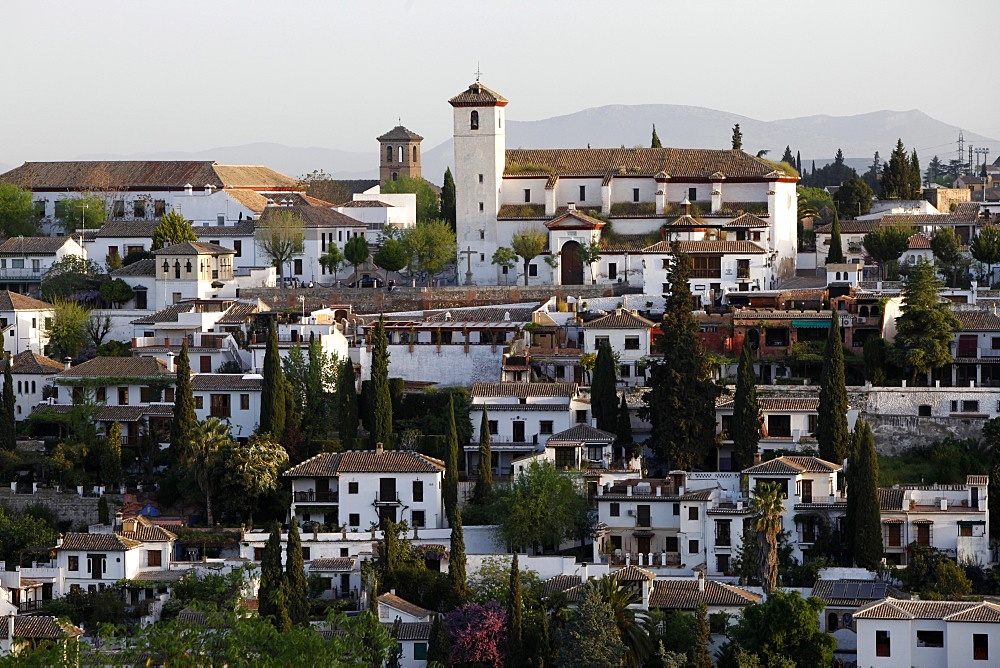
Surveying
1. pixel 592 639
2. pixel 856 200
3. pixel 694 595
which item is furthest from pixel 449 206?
pixel 592 639

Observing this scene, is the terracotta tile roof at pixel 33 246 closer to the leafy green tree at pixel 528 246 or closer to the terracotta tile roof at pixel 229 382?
the leafy green tree at pixel 528 246

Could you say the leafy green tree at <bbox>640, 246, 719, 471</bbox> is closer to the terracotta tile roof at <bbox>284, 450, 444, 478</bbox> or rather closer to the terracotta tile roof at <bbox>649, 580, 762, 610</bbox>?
the terracotta tile roof at <bbox>284, 450, 444, 478</bbox>

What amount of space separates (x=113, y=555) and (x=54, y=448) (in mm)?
6914

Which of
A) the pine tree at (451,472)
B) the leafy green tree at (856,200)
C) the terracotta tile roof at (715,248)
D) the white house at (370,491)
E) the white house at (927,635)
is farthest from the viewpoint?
Result: the leafy green tree at (856,200)

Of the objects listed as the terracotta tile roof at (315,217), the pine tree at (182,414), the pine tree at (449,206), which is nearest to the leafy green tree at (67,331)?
the terracotta tile roof at (315,217)

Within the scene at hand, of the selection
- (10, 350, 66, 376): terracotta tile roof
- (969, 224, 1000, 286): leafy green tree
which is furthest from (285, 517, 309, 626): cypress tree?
(969, 224, 1000, 286): leafy green tree

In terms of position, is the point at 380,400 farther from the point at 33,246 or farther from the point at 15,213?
the point at 15,213

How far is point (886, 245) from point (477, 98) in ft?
46.8

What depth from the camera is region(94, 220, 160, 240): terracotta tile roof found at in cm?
7225

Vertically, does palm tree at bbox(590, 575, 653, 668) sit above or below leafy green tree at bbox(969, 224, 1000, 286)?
below

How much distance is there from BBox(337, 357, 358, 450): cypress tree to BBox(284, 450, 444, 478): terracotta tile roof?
7.07 ft

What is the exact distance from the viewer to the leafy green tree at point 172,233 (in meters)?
70.4

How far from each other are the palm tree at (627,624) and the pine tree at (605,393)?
9.48 metres

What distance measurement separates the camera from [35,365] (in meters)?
59.6
